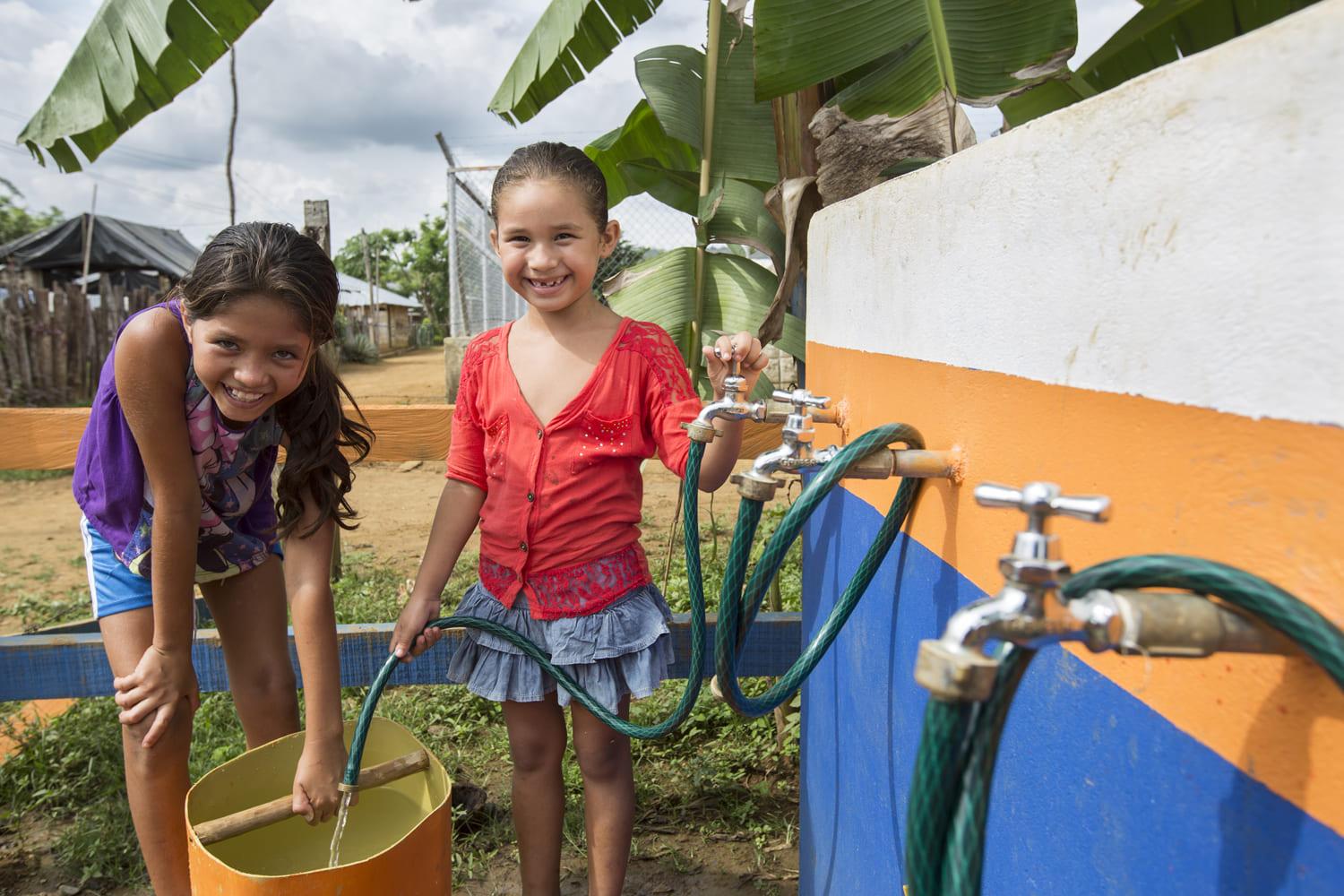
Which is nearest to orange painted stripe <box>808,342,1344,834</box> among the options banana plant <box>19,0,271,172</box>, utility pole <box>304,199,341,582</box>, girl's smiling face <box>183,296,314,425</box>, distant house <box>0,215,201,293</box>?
girl's smiling face <box>183,296,314,425</box>

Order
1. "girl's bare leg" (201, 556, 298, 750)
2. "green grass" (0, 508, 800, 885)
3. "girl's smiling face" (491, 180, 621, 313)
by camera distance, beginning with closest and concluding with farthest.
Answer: "girl's smiling face" (491, 180, 621, 313) → "girl's bare leg" (201, 556, 298, 750) → "green grass" (0, 508, 800, 885)

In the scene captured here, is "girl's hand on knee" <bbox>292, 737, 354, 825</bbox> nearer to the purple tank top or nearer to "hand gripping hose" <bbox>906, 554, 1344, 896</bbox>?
the purple tank top

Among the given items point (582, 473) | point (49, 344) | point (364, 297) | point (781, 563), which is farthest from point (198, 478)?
point (364, 297)

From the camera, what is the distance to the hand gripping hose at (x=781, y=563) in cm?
112

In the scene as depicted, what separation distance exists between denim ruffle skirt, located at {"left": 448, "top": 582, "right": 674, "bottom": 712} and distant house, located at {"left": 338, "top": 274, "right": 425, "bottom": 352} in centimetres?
2017

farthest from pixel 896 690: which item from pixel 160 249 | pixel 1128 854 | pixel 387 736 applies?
pixel 160 249

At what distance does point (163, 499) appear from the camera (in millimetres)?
1705

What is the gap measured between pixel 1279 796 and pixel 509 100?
8.48 ft

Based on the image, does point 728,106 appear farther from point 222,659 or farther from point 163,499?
point 222,659

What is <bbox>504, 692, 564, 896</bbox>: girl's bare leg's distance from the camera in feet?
6.18

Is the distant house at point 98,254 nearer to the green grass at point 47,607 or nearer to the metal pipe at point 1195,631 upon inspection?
the green grass at point 47,607

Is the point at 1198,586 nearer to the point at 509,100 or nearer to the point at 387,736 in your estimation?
the point at 387,736

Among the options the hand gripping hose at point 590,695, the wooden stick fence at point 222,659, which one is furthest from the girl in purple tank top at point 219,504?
the wooden stick fence at point 222,659

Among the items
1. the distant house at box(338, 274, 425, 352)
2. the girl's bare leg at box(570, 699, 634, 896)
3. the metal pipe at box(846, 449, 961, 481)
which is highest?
the distant house at box(338, 274, 425, 352)
